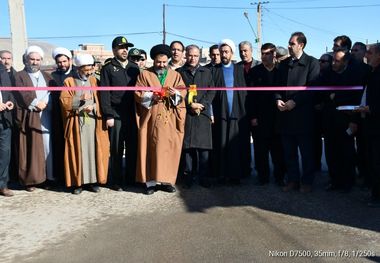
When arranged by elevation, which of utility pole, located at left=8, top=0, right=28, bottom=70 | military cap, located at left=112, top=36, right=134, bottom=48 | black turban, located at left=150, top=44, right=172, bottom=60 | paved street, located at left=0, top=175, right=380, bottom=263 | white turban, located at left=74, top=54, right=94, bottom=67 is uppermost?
utility pole, located at left=8, top=0, right=28, bottom=70

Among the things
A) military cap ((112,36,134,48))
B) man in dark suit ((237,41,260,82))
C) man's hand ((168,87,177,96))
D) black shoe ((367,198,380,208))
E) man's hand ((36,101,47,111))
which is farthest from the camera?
man in dark suit ((237,41,260,82))

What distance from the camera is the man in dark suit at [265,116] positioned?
5.99 metres

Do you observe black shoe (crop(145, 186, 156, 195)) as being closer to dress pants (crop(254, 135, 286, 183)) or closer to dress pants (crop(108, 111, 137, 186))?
dress pants (crop(108, 111, 137, 186))

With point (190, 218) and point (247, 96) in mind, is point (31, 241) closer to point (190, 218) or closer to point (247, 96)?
point (190, 218)

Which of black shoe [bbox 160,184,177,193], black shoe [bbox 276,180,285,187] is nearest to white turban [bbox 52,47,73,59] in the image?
black shoe [bbox 160,184,177,193]

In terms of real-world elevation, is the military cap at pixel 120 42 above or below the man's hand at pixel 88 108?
above

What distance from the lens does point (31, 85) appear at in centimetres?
589

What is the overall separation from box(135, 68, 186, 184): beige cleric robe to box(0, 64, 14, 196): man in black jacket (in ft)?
5.50

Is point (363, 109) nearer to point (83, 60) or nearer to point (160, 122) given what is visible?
point (160, 122)

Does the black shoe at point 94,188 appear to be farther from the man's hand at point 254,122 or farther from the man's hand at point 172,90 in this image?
the man's hand at point 254,122

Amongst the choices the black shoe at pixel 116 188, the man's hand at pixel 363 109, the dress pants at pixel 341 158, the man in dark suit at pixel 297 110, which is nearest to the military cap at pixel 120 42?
the black shoe at pixel 116 188

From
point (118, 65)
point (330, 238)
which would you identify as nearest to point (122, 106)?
point (118, 65)

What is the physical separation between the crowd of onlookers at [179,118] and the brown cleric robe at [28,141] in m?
0.01

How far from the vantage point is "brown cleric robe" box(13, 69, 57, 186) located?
5.85m
